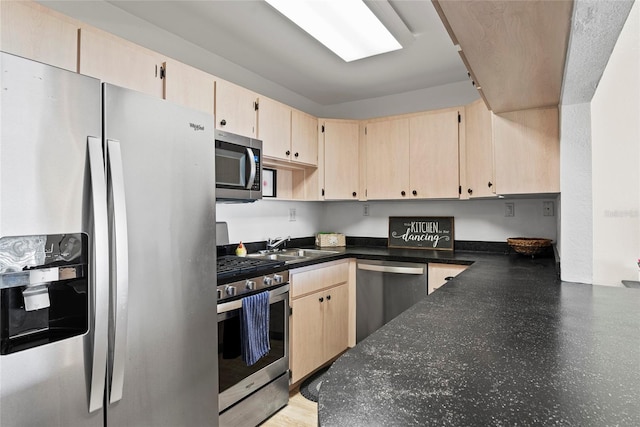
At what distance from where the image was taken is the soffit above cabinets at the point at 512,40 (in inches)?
34.2

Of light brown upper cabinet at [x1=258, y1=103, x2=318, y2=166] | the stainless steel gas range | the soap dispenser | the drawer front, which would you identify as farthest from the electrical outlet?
the soap dispenser

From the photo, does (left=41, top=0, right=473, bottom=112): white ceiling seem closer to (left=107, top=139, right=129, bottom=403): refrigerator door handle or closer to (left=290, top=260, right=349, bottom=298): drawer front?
(left=107, top=139, right=129, bottom=403): refrigerator door handle

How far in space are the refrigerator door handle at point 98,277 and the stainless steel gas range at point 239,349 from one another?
25.4 inches

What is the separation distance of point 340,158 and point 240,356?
6.68 ft

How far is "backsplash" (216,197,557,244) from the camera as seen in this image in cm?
285

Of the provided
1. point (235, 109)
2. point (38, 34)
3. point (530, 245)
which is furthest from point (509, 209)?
point (38, 34)

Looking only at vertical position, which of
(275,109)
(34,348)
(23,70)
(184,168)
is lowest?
(34,348)

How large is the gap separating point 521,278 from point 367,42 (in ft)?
5.70

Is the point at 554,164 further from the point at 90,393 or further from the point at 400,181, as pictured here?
the point at 90,393

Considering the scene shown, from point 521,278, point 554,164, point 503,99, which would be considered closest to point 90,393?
point 521,278

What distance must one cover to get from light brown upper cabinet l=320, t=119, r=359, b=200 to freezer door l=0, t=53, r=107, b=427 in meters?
2.22

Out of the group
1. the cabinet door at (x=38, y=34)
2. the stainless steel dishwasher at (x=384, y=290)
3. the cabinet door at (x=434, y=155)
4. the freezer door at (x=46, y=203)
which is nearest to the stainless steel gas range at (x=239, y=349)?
the freezer door at (x=46, y=203)

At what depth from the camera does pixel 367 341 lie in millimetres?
897

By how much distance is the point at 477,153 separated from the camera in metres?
2.79
